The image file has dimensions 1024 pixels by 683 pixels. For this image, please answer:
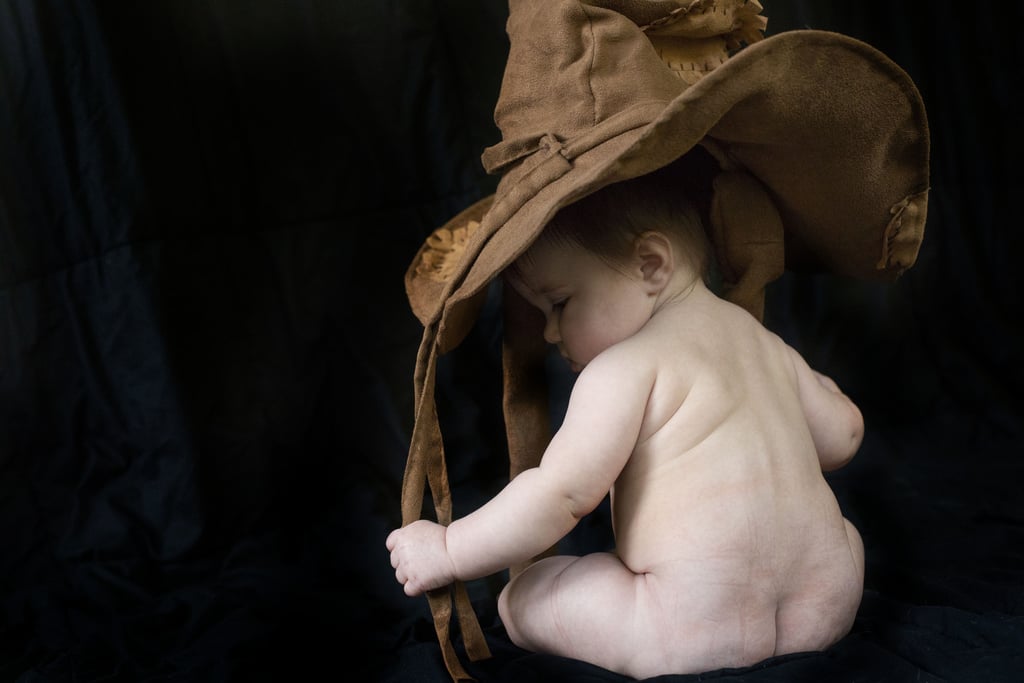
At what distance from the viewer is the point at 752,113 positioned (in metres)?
0.99

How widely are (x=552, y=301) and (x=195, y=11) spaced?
702 mm

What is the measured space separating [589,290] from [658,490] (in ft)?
0.73

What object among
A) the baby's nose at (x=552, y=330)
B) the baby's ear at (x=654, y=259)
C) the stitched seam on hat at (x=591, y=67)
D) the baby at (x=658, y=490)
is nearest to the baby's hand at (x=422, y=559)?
the baby at (x=658, y=490)

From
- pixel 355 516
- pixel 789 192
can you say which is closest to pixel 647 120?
pixel 789 192

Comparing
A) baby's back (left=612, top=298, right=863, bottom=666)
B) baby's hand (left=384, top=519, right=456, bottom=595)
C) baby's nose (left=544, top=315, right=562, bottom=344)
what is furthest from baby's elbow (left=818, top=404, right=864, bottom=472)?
baby's hand (left=384, top=519, right=456, bottom=595)

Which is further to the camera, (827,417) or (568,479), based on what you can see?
(827,417)

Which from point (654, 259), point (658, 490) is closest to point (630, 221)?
point (654, 259)

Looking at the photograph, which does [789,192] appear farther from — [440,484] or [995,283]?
[995,283]

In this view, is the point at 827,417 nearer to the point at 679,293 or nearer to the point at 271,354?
the point at 679,293

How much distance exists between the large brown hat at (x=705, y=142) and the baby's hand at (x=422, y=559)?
25 millimetres

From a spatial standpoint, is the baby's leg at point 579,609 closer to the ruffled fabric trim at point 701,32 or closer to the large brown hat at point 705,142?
the large brown hat at point 705,142

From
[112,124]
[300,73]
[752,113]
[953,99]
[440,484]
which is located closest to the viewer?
[752,113]

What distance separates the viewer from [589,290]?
1.11 metres

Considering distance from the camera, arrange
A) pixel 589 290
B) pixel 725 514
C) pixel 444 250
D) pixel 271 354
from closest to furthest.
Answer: pixel 725 514 < pixel 589 290 < pixel 444 250 < pixel 271 354
